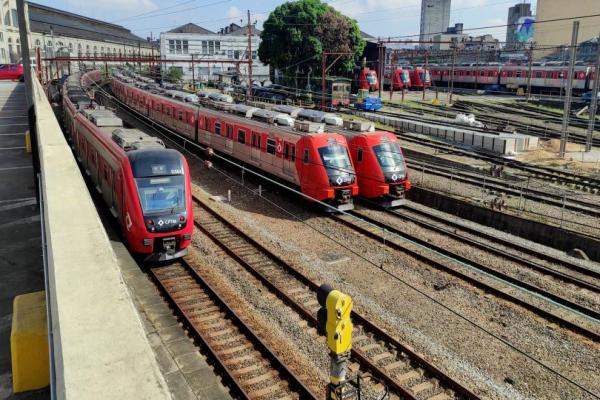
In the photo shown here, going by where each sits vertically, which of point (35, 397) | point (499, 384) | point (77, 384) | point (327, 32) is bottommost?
point (499, 384)

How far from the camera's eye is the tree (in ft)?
181

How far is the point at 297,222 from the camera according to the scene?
61.4ft

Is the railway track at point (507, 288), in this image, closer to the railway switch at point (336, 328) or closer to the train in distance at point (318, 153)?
the train in distance at point (318, 153)

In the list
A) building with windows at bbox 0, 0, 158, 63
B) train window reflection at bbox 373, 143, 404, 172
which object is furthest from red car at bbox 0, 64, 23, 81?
train window reflection at bbox 373, 143, 404, 172

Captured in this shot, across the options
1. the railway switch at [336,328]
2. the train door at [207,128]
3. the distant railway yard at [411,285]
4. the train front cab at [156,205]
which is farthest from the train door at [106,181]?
the railway switch at [336,328]

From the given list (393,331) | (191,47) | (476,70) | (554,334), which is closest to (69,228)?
(393,331)

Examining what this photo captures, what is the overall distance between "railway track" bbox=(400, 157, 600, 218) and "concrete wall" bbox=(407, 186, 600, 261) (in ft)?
3.67

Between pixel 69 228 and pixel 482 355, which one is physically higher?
pixel 69 228

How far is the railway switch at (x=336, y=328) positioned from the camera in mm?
5383

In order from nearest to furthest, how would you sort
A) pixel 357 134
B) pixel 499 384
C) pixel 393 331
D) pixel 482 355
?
pixel 499 384 < pixel 482 355 < pixel 393 331 < pixel 357 134

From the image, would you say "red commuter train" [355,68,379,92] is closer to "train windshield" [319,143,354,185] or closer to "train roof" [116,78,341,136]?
"train roof" [116,78,341,136]

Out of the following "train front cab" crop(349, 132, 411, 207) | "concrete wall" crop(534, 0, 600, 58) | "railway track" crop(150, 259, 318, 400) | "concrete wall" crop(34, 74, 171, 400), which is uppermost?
"concrete wall" crop(534, 0, 600, 58)

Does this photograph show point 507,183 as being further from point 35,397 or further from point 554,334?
point 35,397

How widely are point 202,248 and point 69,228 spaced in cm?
741
